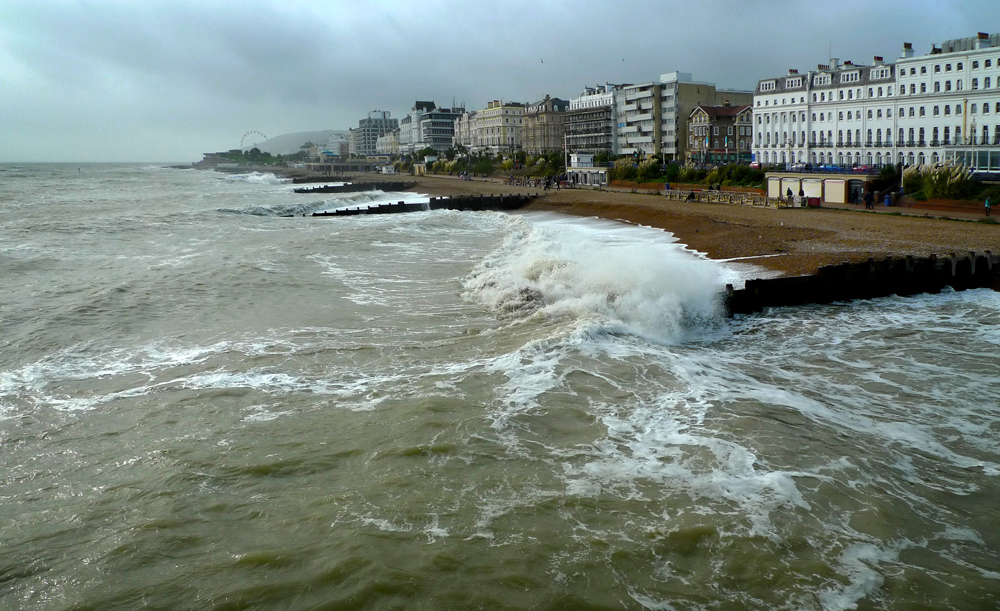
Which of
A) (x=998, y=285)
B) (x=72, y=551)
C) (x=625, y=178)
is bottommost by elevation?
(x=72, y=551)

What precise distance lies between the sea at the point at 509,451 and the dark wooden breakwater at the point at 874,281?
565 mm

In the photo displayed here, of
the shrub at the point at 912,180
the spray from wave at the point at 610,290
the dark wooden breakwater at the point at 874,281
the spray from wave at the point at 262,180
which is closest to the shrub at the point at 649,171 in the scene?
the shrub at the point at 912,180

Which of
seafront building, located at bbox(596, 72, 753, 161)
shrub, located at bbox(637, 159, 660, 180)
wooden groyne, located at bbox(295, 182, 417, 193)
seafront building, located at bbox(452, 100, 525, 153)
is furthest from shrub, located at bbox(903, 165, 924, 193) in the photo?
seafront building, located at bbox(452, 100, 525, 153)

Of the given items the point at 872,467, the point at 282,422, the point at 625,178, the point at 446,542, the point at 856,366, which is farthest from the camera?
the point at 625,178

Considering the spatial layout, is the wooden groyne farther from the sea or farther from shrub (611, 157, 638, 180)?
the sea

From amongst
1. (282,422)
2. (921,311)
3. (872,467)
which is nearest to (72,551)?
(282,422)

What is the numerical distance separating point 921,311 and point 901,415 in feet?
27.9

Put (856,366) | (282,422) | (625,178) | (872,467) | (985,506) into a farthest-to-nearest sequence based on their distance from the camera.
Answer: (625,178), (856,366), (282,422), (872,467), (985,506)

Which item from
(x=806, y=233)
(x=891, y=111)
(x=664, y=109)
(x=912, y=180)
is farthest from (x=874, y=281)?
(x=664, y=109)

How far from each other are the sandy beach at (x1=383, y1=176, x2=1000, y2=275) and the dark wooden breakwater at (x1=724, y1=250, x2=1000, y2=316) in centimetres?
138

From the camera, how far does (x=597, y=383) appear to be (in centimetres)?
1227

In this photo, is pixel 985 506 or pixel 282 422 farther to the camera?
pixel 282 422

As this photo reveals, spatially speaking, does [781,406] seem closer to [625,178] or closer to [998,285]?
[998,285]

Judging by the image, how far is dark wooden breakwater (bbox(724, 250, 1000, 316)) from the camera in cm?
1866
